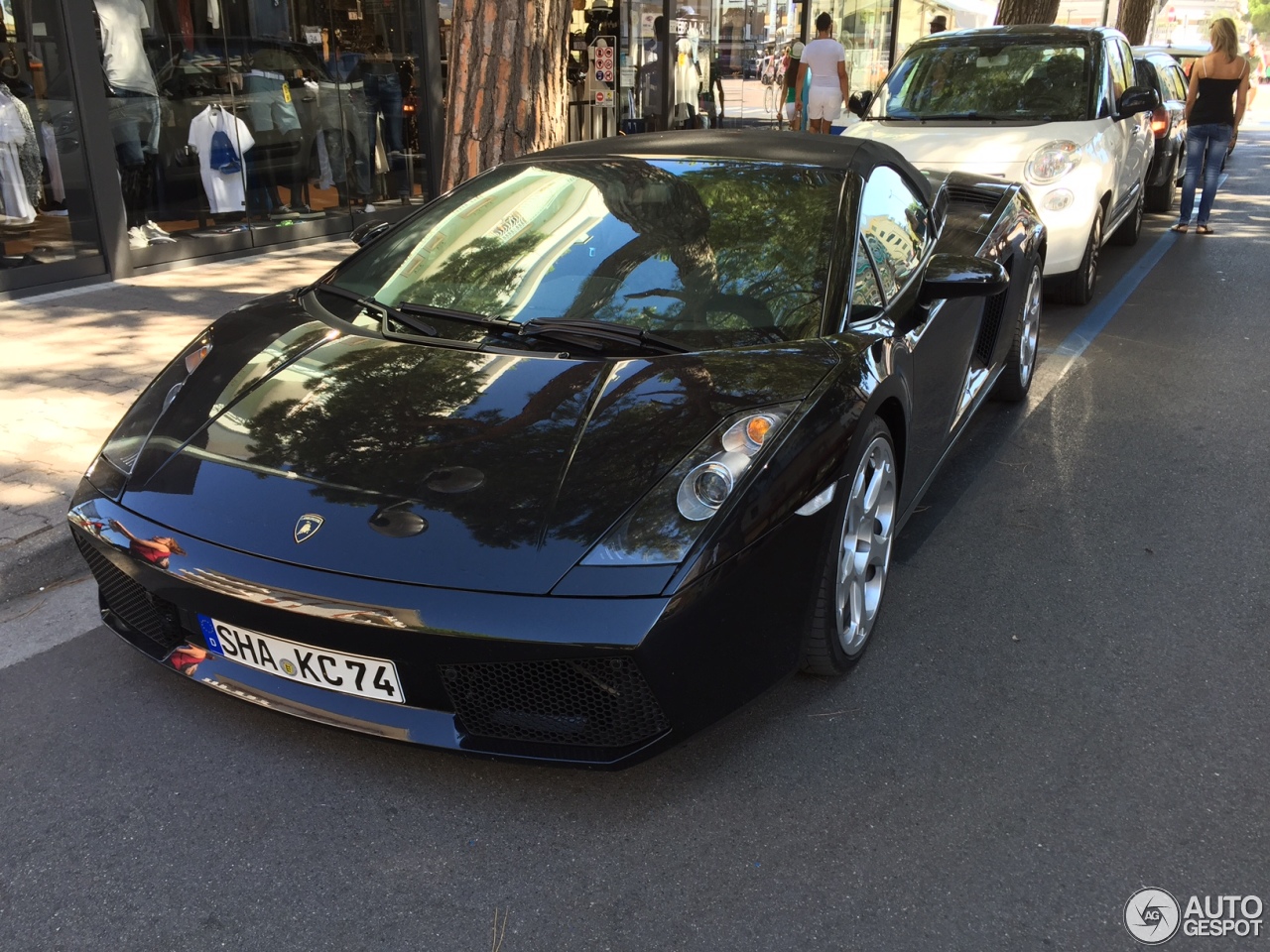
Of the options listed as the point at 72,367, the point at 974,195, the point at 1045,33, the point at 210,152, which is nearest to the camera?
the point at 974,195

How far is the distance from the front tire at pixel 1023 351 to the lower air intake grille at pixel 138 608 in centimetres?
378

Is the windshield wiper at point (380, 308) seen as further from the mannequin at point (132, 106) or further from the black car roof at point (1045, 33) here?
the black car roof at point (1045, 33)

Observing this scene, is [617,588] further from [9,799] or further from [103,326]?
[103,326]

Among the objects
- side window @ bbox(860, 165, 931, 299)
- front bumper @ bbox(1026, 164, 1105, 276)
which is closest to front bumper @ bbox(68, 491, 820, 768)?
side window @ bbox(860, 165, 931, 299)

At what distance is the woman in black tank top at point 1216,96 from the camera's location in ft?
31.1

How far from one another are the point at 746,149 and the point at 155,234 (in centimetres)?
591

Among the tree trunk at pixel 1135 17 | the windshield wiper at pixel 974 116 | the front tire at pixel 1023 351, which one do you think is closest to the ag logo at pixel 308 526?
the front tire at pixel 1023 351

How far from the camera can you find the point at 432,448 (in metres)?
2.66

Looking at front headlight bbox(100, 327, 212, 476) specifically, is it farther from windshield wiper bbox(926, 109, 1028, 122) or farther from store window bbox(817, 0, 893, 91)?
store window bbox(817, 0, 893, 91)

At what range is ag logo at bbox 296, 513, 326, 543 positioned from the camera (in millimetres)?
2455

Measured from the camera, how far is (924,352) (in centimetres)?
356

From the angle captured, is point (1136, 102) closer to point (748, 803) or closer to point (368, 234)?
point (368, 234)

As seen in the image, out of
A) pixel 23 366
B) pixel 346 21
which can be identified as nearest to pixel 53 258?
pixel 23 366

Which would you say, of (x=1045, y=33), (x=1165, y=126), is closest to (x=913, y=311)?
(x=1045, y=33)
